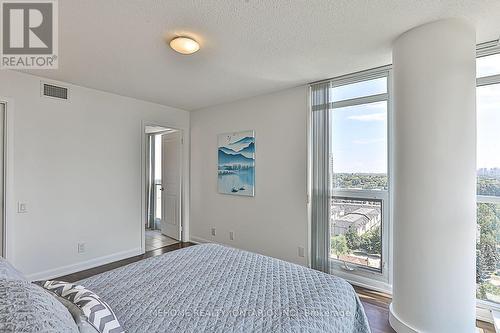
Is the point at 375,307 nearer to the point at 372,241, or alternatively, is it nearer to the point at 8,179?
the point at 372,241

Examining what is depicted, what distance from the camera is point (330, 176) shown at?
3154 mm

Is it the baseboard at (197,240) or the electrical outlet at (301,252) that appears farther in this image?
the baseboard at (197,240)

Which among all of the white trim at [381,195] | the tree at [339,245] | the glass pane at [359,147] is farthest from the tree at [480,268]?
the tree at [339,245]

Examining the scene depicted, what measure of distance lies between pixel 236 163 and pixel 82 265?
2.47 metres

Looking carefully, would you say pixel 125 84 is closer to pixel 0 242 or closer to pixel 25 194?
pixel 25 194

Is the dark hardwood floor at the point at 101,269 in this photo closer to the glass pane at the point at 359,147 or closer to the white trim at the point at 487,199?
the glass pane at the point at 359,147

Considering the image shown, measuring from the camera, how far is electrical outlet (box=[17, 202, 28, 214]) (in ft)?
9.73

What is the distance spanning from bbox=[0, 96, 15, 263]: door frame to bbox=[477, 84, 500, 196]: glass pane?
15.3ft

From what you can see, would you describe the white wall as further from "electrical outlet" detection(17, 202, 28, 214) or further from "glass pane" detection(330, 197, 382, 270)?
"electrical outlet" detection(17, 202, 28, 214)

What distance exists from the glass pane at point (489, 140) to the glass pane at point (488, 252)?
172 mm

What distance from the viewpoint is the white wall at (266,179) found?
11.3 ft
